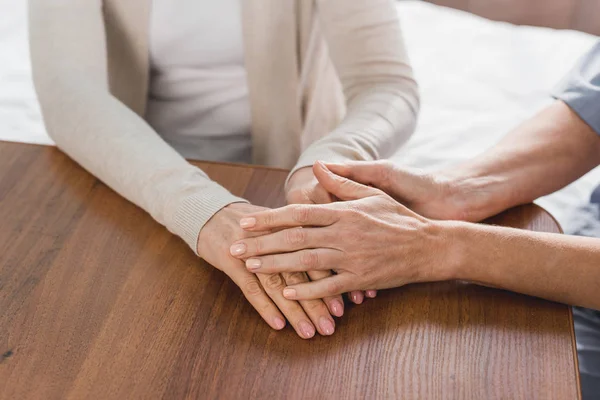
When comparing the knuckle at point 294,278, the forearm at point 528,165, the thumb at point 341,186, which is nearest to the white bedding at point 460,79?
the forearm at point 528,165

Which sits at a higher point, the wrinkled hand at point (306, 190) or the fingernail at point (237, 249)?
the fingernail at point (237, 249)

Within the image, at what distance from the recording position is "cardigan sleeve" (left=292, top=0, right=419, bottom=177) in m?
1.09

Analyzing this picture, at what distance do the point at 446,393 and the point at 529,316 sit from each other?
174mm

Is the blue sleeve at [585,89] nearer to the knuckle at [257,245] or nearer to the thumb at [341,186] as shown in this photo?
the thumb at [341,186]

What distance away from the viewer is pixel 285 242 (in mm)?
851

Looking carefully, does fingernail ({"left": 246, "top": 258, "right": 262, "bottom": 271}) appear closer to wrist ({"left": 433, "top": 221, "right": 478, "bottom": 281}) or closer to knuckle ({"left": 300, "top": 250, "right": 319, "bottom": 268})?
knuckle ({"left": 300, "top": 250, "right": 319, "bottom": 268})

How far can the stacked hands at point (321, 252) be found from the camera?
820mm

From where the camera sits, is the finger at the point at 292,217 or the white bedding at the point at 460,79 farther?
the white bedding at the point at 460,79

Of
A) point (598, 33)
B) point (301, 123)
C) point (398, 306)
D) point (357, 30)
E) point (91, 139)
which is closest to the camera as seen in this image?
point (398, 306)

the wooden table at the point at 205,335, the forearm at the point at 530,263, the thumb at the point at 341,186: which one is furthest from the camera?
the thumb at the point at 341,186

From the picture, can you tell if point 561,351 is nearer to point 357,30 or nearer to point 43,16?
point 357,30

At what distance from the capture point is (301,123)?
4.57 ft

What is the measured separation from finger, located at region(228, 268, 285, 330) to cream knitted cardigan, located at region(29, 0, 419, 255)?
0.08 m

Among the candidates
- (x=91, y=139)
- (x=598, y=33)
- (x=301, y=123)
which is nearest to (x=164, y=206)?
(x=91, y=139)
